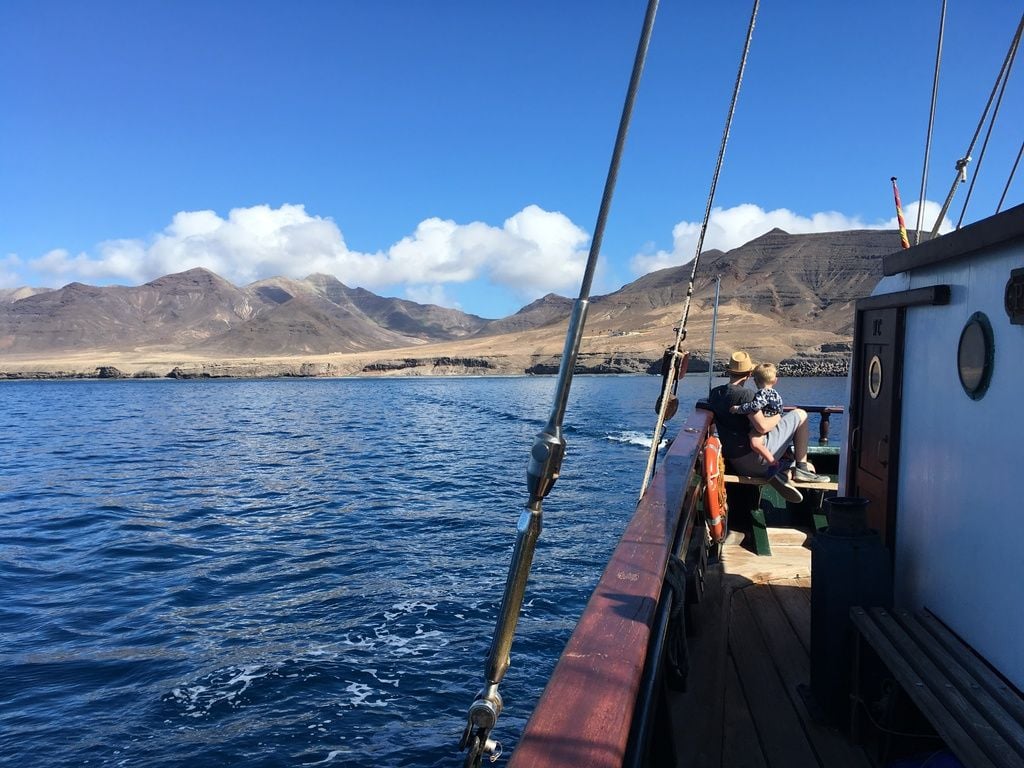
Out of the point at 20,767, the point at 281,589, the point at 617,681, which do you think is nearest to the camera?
the point at 617,681

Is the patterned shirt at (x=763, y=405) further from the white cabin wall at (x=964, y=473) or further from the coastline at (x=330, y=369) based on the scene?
Result: the coastline at (x=330, y=369)

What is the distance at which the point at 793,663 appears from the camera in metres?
4.41

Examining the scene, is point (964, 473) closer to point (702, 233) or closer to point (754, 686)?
point (754, 686)

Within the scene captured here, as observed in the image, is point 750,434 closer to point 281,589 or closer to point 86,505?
point 281,589

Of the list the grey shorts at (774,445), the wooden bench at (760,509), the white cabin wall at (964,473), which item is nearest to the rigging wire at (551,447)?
the white cabin wall at (964,473)

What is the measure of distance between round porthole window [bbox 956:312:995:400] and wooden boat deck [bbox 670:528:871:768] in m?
1.78

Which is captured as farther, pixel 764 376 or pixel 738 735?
pixel 764 376

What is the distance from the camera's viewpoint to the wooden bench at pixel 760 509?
684cm

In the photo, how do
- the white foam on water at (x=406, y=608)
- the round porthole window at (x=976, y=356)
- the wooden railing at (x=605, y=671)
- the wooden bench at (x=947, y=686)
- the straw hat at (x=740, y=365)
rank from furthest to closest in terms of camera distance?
the white foam on water at (x=406, y=608) → the straw hat at (x=740, y=365) → the round porthole window at (x=976, y=356) → the wooden bench at (x=947, y=686) → the wooden railing at (x=605, y=671)

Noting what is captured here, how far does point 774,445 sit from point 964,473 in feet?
15.2

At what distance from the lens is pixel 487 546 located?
15.3 metres

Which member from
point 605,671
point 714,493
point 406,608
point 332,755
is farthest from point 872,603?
point 406,608

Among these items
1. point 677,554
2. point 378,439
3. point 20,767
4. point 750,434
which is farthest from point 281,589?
point 378,439

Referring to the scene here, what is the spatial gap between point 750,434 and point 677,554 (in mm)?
3947
